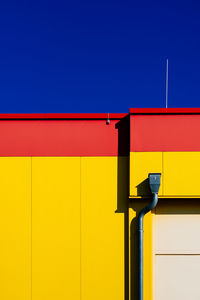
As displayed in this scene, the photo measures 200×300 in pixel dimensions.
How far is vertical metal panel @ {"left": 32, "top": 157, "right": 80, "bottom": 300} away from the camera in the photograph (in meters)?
3.99

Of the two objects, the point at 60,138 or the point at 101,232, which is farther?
the point at 60,138

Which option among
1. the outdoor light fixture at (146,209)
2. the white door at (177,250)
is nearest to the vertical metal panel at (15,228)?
the outdoor light fixture at (146,209)

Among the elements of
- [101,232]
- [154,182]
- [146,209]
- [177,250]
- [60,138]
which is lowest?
[177,250]

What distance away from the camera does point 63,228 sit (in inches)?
159

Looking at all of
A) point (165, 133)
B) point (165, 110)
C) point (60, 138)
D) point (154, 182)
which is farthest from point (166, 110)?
point (60, 138)

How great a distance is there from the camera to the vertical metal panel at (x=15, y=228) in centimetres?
402

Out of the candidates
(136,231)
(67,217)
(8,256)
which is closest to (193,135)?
(136,231)

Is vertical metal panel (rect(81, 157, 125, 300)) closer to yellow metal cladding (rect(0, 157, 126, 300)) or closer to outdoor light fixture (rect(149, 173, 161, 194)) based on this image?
yellow metal cladding (rect(0, 157, 126, 300))

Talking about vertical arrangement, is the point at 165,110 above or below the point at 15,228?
above

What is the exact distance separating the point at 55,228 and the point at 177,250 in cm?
198

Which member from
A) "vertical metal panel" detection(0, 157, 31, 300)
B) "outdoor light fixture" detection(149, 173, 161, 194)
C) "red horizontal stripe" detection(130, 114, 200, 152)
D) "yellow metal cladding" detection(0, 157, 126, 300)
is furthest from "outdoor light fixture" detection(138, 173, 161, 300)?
"vertical metal panel" detection(0, 157, 31, 300)

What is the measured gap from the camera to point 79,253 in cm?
400

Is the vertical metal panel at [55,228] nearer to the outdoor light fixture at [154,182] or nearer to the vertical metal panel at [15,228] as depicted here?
the vertical metal panel at [15,228]

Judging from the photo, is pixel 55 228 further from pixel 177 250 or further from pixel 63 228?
pixel 177 250
